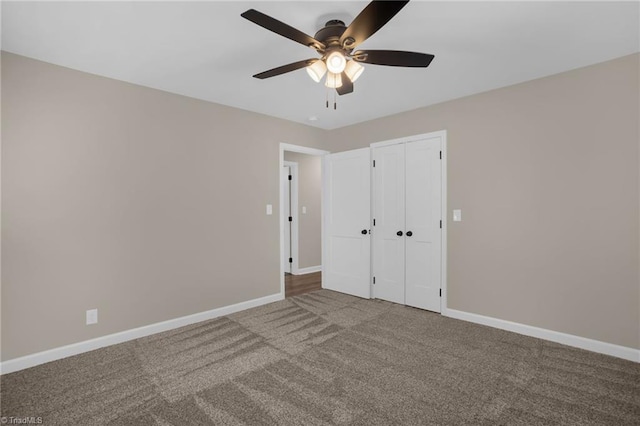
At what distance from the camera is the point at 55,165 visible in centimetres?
266

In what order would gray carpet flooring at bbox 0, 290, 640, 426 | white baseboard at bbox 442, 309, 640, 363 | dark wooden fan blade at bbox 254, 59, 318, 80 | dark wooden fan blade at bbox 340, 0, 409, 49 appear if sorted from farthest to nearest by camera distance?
white baseboard at bbox 442, 309, 640, 363 → dark wooden fan blade at bbox 254, 59, 318, 80 → gray carpet flooring at bbox 0, 290, 640, 426 → dark wooden fan blade at bbox 340, 0, 409, 49

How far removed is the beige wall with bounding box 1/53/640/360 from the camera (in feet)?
8.43

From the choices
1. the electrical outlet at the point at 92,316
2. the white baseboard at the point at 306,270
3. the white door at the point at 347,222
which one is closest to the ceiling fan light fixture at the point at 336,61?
the white door at the point at 347,222

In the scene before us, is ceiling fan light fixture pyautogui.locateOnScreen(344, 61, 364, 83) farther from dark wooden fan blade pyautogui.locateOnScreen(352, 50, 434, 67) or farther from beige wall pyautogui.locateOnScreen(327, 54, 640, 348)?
beige wall pyautogui.locateOnScreen(327, 54, 640, 348)

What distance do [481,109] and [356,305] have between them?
2.78 metres

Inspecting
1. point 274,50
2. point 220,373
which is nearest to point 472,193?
point 274,50

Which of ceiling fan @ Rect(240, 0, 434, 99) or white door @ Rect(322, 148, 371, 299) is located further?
white door @ Rect(322, 148, 371, 299)

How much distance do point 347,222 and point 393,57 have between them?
2.89 meters

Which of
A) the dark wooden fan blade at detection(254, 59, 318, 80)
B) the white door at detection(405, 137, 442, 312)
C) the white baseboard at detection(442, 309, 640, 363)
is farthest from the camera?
the white door at detection(405, 137, 442, 312)

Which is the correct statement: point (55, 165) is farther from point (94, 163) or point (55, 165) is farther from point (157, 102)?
point (157, 102)

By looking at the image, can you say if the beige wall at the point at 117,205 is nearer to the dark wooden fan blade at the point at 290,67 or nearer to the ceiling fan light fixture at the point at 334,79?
the dark wooden fan blade at the point at 290,67

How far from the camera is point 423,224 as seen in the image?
153 inches

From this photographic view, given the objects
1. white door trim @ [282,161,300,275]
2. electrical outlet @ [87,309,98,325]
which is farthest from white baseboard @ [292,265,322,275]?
electrical outlet @ [87,309,98,325]

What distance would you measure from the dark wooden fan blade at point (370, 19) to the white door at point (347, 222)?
2.61 metres
